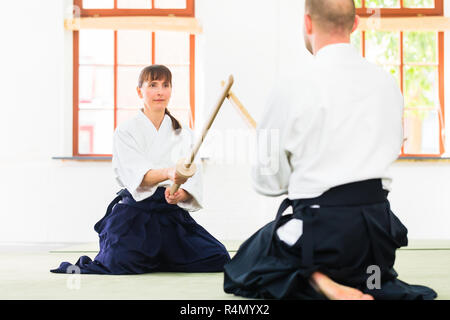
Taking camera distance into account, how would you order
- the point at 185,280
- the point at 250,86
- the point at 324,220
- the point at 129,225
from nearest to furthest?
1. the point at 324,220
2. the point at 185,280
3. the point at 129,225
4. the point at 250,86

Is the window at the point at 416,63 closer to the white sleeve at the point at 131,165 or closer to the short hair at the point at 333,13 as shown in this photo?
the white sleeve at the point at 131,165

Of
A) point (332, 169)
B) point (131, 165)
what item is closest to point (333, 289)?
point (332, 169)

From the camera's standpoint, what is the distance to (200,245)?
2871 millimetres

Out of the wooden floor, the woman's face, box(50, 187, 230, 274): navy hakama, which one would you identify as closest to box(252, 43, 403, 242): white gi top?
the wooden floor

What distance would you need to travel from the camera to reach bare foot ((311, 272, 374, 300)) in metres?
1.71

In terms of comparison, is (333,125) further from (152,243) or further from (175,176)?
(152,243)

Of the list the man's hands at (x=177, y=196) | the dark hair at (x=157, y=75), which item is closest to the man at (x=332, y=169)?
the man's hands at (x=177, y=196)

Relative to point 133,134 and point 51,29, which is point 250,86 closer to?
point 51,29

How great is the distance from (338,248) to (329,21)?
640mm

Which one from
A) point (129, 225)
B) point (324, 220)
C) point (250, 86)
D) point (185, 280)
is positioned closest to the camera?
point (324, 220)

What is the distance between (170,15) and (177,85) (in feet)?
1.85

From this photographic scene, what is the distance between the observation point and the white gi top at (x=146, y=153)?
9.06 ft

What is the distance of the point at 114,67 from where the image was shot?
527 cm

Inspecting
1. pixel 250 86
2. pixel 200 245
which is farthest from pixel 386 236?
pixel 250 86
